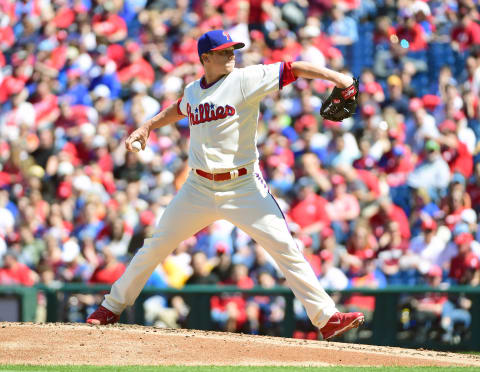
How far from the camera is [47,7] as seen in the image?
44.3 ft

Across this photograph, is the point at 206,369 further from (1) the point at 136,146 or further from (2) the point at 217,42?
(2) the point at 217,42

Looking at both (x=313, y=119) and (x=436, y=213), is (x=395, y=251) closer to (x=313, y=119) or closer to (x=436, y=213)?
(x=436, y=213)

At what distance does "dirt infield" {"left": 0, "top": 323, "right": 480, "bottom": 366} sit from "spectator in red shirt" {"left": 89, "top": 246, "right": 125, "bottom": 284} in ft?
9.34

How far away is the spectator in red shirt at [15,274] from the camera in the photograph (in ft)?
33.1

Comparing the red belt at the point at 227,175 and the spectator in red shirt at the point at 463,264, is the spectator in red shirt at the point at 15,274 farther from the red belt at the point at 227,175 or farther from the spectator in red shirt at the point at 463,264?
the red belt at the point at 227,175

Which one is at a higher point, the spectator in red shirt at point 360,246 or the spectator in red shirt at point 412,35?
the spectator in red shirt at point 412,35

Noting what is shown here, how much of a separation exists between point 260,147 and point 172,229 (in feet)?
17.4

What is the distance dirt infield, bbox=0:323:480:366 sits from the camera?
6.17m

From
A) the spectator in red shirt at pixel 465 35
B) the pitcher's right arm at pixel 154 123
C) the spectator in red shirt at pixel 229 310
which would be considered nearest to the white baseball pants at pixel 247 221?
the pitcher's right arm at pixel 154 123

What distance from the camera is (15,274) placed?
10125 mm

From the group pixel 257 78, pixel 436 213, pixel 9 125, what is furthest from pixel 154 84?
pixel 257 78

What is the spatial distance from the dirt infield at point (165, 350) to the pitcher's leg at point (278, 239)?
1.44ft

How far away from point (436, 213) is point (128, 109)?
3.75 metres

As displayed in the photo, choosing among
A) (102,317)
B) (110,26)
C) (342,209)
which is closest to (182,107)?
(102,317)
